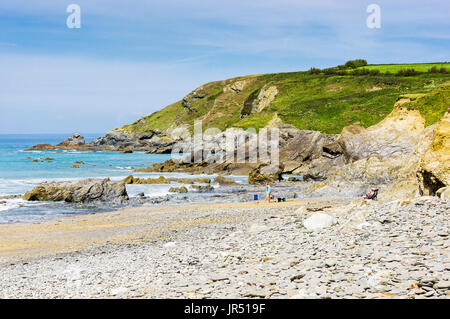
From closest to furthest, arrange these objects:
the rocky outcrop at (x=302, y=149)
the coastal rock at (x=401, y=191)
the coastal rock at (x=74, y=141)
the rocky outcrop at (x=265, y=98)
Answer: the coastal rock at (x=401, y=191), the rocky outcrop at (x=302, y=149), the rocky outcrop at (x=265, y=98), the coastal rock at (x=74, y=141)

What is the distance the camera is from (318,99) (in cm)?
10694

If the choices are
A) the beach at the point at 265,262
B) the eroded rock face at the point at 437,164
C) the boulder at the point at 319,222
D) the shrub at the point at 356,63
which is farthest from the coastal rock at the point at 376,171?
the shrub at the point at 356,63

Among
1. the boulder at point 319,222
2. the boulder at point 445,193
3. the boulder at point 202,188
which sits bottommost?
the boulder at point 202,188

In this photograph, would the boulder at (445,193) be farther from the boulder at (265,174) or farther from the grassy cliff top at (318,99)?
the boulder at (265,174)

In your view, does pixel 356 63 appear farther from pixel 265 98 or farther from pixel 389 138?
pixel 389 138

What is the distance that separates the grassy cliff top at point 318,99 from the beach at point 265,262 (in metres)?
38.4

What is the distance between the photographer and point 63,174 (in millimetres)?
64188

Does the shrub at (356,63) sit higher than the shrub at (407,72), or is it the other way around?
the shrub at (356,63)

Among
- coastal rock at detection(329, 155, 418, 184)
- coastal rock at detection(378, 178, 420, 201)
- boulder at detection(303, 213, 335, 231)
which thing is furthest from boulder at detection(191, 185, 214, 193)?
boulder at detection(303, 213, 335, 231)

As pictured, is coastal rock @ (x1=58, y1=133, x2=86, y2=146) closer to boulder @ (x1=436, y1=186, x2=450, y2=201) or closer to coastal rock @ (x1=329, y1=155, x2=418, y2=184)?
coastal rock @ (x1=329, y1=155, x2=418, y2=184)

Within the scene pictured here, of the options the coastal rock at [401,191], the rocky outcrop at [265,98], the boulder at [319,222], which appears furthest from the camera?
the rocky outcrop at [265,98]

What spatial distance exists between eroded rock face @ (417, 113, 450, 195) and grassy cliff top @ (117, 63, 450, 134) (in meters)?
31.1

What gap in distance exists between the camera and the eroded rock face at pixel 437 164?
1739 cm

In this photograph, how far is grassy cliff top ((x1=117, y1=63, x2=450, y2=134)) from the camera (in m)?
84.4
